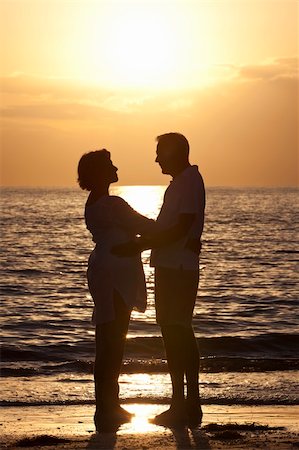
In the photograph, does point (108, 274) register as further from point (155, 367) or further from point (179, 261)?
point (155, 367)

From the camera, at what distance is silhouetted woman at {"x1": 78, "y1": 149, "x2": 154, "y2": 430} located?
7.37 meters

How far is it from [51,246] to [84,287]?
78.2ft

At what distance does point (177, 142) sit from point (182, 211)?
0.59 meters

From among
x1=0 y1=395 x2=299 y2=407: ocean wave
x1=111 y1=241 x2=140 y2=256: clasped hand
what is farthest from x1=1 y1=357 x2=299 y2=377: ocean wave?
x1=111 y1=241 x2=140 y2=256: clasped hand

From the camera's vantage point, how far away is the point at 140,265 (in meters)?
7.55

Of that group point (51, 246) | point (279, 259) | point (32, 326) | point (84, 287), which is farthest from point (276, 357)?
point (51, 246)

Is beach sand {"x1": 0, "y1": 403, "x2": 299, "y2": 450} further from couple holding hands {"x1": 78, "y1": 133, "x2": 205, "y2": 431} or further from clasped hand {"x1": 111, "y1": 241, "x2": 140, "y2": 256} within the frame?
clasped hand {"x1": 111, "y1": 241, "x2": 140, "y2": 256}

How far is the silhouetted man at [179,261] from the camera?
7.43m

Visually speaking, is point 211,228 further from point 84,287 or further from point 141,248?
point 141,248

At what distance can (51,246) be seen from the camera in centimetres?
5266

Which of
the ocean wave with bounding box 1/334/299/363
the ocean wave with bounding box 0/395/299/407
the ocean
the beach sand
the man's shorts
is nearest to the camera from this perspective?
the beach sand

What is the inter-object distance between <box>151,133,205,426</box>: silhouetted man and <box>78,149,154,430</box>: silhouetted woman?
0.63ft

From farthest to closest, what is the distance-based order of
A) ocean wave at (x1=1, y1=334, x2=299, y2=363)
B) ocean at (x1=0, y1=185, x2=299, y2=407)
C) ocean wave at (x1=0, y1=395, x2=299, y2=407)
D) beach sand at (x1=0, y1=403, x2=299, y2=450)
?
ocean wave at (x1=1, y1=334, x2=299, y2=363) → ocean at (x1=0, y1=185, x2=299, y2=407) → ocean wave at (x1=0, y1=395, x2=299, y2=407) → beach sand at (x1=0, y1=403, x2=299, y2=450)

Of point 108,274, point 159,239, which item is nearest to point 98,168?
point 159,239
